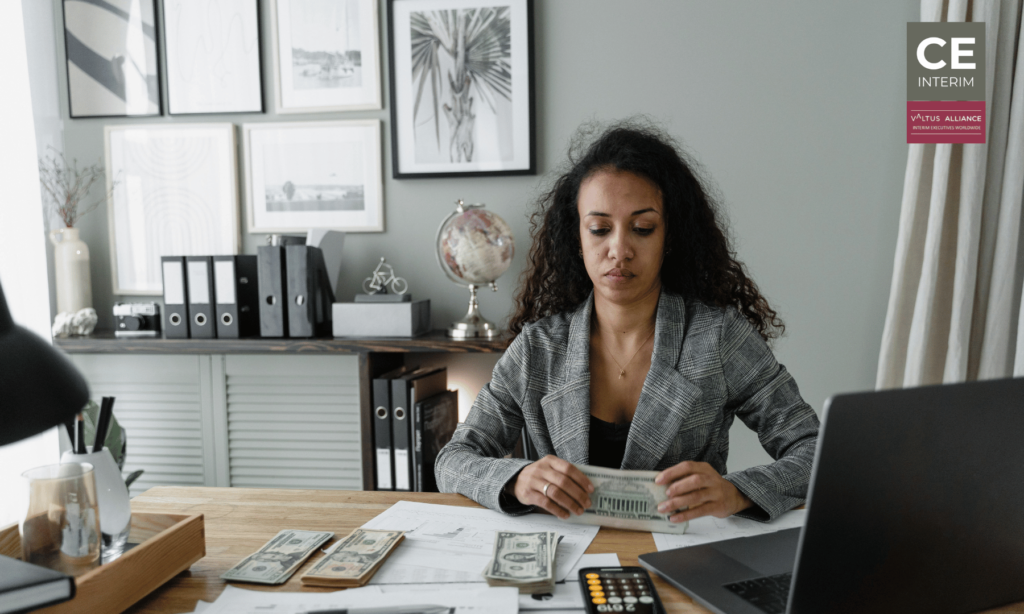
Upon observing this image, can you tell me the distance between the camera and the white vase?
244 cm

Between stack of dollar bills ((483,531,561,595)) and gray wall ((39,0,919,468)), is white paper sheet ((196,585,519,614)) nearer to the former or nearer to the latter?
stack of dollar bills ((483,531,561,595))

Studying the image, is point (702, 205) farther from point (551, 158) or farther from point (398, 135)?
point (398, 135)

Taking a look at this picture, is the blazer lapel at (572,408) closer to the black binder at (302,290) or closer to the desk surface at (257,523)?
the desk surface at (257,523)

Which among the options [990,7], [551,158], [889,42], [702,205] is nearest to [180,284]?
[551,158]

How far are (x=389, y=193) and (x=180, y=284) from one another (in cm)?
78

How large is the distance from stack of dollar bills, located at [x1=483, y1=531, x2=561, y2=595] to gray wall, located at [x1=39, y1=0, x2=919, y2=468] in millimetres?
1553

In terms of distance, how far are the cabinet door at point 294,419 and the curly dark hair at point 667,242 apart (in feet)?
2.77

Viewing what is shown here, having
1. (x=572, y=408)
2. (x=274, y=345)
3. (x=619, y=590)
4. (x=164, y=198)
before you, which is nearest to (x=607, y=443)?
(x=572, y=408)

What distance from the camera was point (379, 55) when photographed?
2414mm

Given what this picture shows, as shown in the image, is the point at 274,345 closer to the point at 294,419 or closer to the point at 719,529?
the point at 294,419

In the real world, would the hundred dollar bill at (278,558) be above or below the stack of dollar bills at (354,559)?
below

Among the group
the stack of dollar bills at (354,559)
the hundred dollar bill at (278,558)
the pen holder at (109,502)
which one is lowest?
the hundred dollar bill at (278,558)

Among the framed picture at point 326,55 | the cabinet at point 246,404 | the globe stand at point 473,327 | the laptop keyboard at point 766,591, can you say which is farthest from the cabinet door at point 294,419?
the laptop keyboard at point 766,591

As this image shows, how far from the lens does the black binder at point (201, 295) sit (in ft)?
7.42
